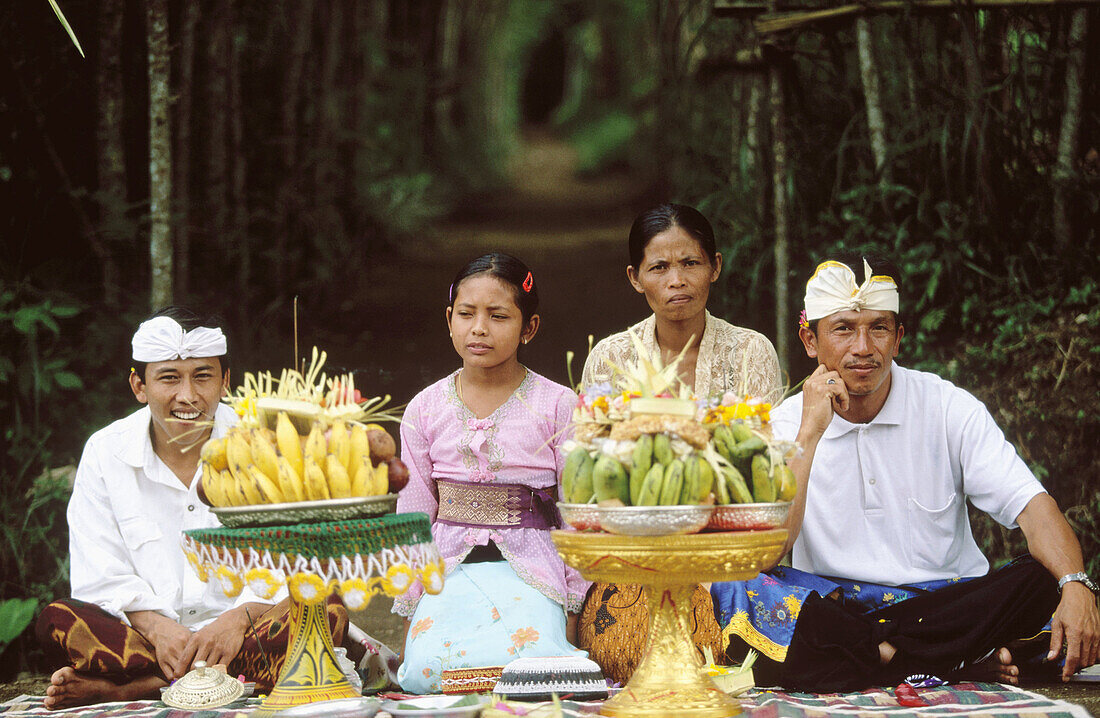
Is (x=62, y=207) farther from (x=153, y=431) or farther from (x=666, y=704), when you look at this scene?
(x=666, y=704)

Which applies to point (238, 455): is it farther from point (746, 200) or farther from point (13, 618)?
point (746, 200)

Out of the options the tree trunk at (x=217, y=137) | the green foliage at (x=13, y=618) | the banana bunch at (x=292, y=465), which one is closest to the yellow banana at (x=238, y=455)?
the banana bunch at (x=292, y=465)

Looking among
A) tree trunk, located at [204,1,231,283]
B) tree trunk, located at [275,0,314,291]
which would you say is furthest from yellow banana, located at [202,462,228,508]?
tree trunk, located at [275,0,314,291]

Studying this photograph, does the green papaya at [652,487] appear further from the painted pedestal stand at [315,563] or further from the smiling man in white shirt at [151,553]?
the smiling man in white shirt at [151,553]

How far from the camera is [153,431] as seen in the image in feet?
14.9

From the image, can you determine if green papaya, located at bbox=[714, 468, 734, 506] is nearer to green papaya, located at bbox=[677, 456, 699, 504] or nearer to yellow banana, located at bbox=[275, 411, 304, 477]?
green papaya, located at bbox=[677, 456, 699, 504]

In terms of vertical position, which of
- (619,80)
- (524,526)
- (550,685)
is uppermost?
(619,80)

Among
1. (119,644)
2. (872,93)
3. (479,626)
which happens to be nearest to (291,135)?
(872,93)

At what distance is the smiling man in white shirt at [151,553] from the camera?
406 cm

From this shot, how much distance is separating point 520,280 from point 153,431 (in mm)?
1548

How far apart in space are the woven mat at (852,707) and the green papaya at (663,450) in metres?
0.79

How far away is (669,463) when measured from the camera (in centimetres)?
322

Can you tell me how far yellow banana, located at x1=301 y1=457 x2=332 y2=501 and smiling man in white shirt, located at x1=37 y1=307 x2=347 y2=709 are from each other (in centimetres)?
93

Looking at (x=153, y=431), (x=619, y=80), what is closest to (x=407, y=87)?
(x=619, y=80)
